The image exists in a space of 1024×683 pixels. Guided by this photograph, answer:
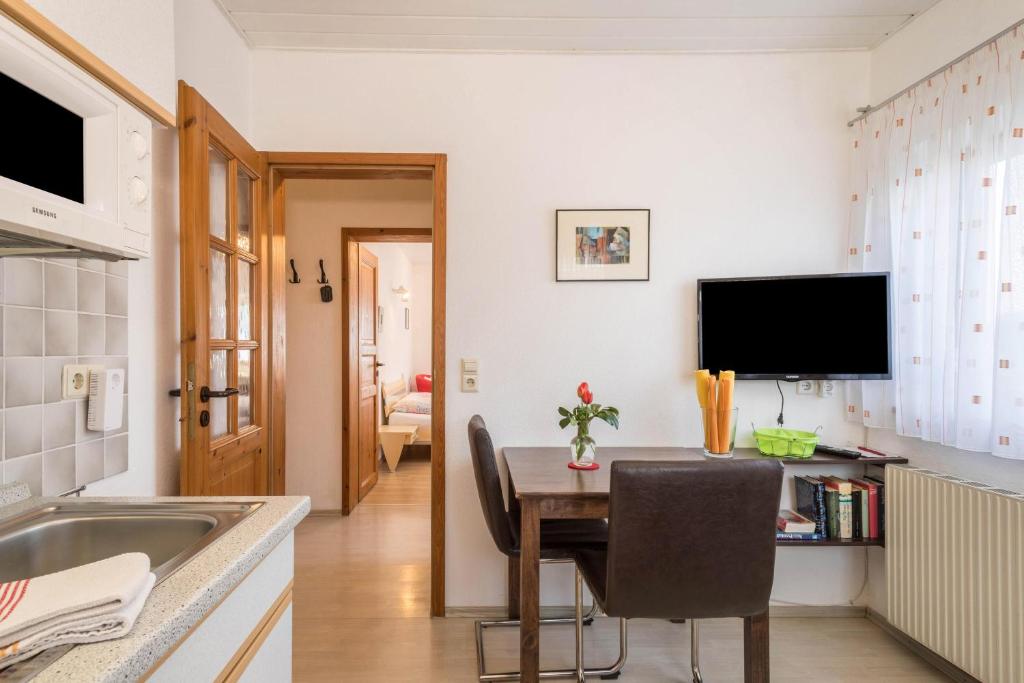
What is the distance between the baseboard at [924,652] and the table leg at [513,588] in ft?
5.43

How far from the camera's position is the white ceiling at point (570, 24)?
84.1 inches

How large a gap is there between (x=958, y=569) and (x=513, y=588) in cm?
172

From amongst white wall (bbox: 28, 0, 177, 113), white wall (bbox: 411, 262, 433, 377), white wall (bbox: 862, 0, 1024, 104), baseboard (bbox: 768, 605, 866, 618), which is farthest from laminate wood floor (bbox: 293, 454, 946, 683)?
white wall (bbox: 411, 262, 433, 377)

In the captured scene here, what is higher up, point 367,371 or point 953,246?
point 953,246

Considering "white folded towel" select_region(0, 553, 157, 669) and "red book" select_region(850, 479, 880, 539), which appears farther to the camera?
"red book" select_region(850, 479, 880, 539)

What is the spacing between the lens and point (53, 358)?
4.06 feet

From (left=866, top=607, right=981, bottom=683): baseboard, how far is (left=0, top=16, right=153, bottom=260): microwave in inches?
115

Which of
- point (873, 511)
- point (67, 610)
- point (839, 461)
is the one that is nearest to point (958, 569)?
point (873, 511)

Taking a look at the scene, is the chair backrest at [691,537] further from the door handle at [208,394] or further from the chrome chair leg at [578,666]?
the door handle at [208,394]

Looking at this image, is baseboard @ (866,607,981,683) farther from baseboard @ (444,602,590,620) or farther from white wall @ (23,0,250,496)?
white wall @ (23,0,250,496)

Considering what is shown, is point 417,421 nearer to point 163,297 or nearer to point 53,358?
point 163,297

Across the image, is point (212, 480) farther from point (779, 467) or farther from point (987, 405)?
point (987, 405)

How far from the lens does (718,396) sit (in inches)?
83.9

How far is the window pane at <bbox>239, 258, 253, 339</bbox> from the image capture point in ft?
7.09
